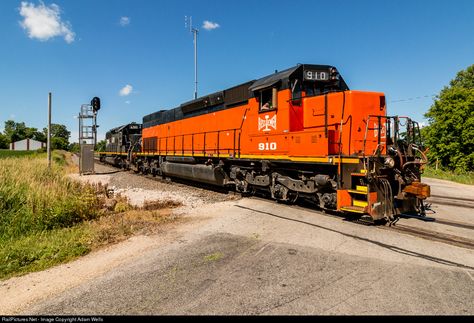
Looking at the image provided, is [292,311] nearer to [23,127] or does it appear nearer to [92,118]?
[92,118]

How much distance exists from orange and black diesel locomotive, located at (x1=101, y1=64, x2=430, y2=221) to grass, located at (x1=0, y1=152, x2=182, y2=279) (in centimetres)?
314

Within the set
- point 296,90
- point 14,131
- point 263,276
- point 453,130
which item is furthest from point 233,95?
point 14,131

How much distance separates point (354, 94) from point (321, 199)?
8.77 ft

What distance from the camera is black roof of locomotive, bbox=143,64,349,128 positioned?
8.21 m

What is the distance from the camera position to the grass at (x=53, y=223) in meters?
5.33

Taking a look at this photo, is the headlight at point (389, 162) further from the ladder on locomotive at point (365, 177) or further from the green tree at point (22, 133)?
the green tree at point (22, 133)

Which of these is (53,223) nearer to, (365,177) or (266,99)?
(266,99)

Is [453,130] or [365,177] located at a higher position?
[453,130]

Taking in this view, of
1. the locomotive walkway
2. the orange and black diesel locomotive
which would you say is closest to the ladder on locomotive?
the orange and black diesel locomotive

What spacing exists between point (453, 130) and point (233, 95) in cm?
3135

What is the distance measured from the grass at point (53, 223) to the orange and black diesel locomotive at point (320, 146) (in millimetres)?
3142

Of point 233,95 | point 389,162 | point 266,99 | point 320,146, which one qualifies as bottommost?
point 389,162

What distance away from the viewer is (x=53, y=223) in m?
7.14

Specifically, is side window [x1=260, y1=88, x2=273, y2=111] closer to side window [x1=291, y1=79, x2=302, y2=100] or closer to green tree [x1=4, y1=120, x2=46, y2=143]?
side window [x1=291, y1=79, x2=302, y2=100]
